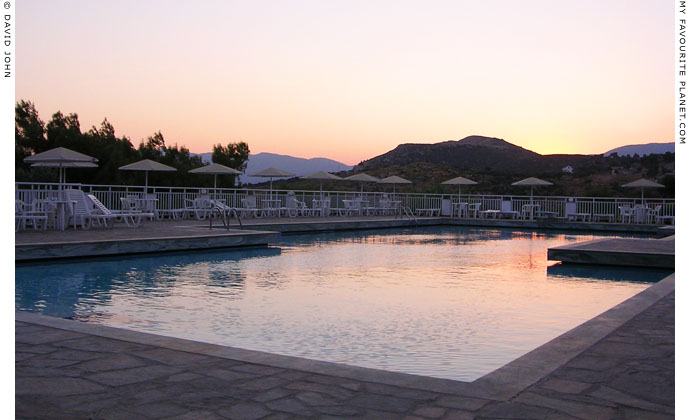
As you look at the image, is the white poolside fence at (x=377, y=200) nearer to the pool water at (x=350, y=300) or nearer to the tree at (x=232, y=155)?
the pool water at (x=350, y=300)

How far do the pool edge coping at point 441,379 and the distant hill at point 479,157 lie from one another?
179 ft

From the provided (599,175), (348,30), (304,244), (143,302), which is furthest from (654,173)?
(143,302)

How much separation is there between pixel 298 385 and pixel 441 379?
67 cm

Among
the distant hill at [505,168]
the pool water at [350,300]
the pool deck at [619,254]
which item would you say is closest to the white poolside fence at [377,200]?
the pool water at [350,300]

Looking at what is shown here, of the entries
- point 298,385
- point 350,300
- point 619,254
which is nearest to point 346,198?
point 619,254

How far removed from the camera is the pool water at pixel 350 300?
14.7 feet

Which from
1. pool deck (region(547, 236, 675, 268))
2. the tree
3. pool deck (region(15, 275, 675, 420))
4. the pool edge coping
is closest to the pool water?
pool deck (region(547, 236, 675, 268))

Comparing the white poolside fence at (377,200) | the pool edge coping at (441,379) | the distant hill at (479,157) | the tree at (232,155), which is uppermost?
the distant hill at (479,157)

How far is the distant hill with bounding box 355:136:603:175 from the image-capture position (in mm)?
59406

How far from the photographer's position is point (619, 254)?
9.50 metres

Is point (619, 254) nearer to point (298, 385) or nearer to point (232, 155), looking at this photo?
point (298, 385)

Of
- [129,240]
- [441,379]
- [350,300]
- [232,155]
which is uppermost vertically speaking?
[232,155]

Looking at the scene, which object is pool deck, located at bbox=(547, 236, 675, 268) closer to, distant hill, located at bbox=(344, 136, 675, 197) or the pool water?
the pool water
